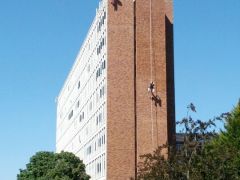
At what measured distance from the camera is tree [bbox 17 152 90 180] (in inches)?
2430

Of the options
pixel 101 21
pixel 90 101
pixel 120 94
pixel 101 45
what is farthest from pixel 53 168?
pixel 101 21

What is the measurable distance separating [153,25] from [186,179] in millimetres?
32489

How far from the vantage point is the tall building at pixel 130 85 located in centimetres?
6234

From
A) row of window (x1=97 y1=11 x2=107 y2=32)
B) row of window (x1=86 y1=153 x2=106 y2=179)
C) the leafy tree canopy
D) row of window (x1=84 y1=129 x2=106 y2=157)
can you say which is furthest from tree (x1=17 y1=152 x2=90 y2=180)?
the leafy tree canopy

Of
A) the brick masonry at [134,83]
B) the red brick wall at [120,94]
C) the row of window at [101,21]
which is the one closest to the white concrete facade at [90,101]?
the row of window at [101,21]

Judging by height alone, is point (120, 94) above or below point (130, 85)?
below

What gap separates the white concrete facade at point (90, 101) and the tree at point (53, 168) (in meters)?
2.59

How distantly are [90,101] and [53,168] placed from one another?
13.8 m

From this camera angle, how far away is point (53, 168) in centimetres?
6322

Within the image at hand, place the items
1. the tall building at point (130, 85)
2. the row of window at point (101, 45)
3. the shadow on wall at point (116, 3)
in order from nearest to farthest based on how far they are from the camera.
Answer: the tall building at point (130, 85) → the shadow on wall at point (116, 3) → the row of window at point (101, 45)

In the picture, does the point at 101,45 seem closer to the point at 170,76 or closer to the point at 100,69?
the point at 100,69

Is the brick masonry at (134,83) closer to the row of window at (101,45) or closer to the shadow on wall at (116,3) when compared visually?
the shadow on wall at (116,3)

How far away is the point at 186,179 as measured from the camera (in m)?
36.0

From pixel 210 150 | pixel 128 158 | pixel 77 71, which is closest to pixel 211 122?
pixel 210 150
